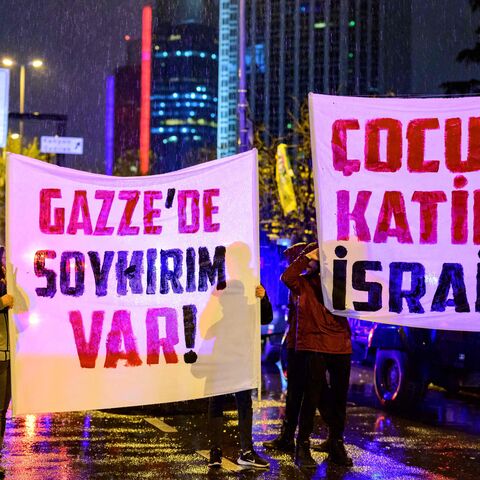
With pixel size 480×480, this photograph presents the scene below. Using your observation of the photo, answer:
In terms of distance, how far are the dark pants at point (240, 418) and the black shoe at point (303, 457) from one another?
0.42m

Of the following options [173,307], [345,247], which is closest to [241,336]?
[173,307]

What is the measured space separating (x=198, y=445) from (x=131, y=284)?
209 cm

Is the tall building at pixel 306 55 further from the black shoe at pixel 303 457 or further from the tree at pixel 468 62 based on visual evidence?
the black shoe at pixel 303 457

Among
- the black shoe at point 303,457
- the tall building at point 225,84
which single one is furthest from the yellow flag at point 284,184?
the tall building at point 225,84

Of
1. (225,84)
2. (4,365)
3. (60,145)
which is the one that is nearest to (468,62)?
(60,145)

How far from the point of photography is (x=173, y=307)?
8539 millimetres

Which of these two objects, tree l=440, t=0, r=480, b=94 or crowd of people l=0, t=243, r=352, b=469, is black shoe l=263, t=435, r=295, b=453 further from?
tree l=440, t=0, r=480, b=94

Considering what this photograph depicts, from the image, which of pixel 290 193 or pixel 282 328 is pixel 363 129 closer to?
pixel 282 328

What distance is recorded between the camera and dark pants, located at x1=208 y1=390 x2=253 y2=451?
867cm

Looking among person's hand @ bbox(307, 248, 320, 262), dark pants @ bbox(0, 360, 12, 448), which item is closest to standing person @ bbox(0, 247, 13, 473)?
dark pants @ bbox(0, 360, 12, 448)

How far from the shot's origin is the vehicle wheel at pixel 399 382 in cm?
1265

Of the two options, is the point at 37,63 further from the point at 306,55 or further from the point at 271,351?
the point at 306,55

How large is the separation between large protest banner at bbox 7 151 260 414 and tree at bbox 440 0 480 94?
2549cm

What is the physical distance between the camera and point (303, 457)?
8.73 meters
